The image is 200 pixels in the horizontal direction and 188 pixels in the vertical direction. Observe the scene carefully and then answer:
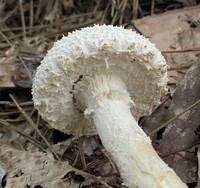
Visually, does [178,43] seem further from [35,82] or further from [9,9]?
[9,9]

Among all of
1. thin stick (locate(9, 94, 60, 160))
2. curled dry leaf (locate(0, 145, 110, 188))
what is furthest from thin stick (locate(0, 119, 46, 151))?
curled dry leaf (locate(0, 145, 110, 188))

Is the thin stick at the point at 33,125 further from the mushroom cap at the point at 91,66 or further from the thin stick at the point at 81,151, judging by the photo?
the mushroom cap at the point at 91,66

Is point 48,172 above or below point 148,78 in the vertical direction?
below

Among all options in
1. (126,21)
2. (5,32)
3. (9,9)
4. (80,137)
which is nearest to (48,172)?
(80,137)

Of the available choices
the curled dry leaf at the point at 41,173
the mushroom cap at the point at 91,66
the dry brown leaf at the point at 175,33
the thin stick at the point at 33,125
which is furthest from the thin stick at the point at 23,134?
the dry brown leaf at the point at 175,33

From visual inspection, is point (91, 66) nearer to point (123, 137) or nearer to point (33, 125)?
point (123, 137)

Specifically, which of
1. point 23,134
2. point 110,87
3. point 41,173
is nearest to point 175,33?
point 110,87

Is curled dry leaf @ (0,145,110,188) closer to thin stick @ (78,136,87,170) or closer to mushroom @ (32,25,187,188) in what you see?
thin stick @ (78,136,87,170)
